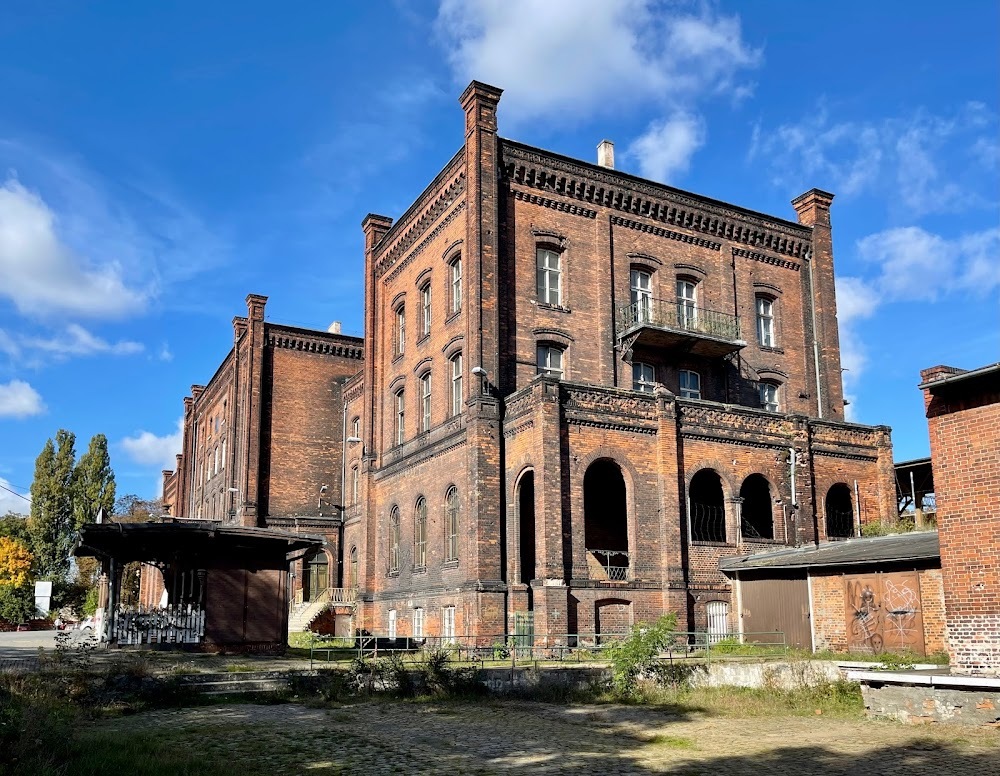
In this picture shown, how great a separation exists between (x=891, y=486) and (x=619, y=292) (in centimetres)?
1128

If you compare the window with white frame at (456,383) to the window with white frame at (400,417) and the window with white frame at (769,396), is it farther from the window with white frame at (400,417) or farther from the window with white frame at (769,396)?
the window with white frame at (769,396)

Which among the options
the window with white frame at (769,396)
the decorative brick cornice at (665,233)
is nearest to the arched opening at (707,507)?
the window with white frame at (769,396)

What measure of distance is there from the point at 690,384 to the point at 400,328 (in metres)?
11.2

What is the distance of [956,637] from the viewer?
44.2 ft

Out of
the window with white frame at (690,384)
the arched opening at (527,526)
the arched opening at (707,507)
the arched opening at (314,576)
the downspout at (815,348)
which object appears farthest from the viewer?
the arched opening at (314,576)

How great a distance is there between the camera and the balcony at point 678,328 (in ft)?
99.6

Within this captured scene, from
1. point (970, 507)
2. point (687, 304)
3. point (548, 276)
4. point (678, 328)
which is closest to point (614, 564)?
point (678, 328)

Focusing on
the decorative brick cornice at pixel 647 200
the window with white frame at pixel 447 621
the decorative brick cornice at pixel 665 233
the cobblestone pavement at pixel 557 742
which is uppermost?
the decorative brick cornice at pixel 647 200

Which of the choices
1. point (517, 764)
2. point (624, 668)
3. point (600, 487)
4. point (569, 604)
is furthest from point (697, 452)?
point (517, 764)

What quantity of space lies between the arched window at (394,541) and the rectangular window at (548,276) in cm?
940

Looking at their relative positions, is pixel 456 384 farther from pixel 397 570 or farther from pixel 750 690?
pixel 750 690

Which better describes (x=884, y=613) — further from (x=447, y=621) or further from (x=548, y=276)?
(x=548, y=276)

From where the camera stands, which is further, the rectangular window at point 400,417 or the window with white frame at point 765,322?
the window with white frame at point 765,322

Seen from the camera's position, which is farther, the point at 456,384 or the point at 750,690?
the point at 456,384
